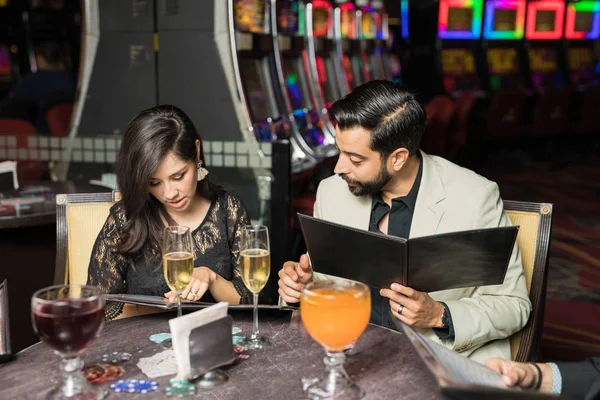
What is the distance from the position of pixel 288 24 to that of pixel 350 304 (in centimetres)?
458

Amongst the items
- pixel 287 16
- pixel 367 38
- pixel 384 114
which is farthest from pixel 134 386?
pixel 367 38

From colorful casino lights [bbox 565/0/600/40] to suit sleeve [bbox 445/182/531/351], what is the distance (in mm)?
10807

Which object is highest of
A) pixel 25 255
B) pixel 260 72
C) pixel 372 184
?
pixel 260 72

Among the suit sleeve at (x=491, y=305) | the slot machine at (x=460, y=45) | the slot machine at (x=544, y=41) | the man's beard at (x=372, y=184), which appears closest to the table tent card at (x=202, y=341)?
the suit sleeve at (x=491, y=305)

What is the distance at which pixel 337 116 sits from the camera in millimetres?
2350

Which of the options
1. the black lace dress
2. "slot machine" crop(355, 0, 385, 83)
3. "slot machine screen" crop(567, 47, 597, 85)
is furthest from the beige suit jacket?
"slot machine screen" crop(567, 47, 597, 85)

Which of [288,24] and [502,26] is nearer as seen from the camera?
[288,24]

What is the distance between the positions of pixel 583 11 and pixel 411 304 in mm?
11477

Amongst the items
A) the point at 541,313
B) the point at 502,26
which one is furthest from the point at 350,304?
the point at 502,26

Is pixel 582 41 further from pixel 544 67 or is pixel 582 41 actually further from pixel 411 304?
pixel 411 304

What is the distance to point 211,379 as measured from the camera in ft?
5.16

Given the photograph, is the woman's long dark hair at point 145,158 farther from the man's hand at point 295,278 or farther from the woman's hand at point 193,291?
the man's hand at point 295,278

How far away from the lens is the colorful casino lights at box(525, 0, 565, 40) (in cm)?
1176

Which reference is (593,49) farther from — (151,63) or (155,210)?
(155,210)
